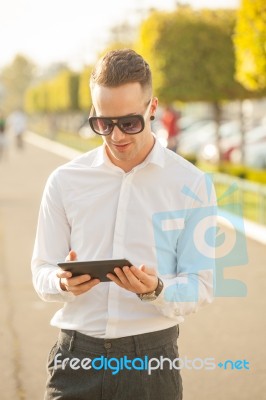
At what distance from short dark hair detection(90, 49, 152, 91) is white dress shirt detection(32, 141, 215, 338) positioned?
266 mm

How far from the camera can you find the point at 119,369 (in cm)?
297

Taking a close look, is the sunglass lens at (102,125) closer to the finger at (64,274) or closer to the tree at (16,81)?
the finger at (64,274)

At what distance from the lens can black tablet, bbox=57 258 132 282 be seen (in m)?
2.73

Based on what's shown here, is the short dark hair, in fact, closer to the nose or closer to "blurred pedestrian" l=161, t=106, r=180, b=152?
the nose

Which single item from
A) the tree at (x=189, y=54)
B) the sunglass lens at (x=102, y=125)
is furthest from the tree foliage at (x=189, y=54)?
the sunglass lens at (x=102, y=125)

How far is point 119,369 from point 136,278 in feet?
1.30

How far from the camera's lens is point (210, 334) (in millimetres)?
7230

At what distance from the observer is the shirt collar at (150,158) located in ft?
9.76

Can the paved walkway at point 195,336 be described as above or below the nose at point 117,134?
below

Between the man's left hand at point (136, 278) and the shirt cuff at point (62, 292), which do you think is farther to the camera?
the shirt cuff at point (62, 292)

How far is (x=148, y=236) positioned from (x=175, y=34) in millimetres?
19091

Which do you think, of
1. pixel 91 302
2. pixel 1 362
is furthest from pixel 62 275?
pixel 1 362

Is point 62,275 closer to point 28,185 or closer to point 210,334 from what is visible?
point 210,334

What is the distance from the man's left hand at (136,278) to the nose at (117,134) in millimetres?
422
